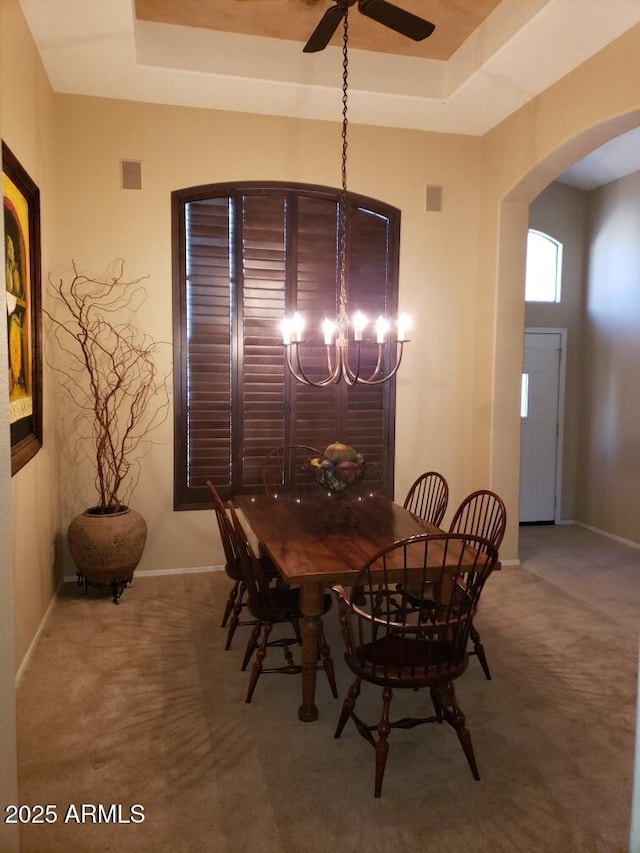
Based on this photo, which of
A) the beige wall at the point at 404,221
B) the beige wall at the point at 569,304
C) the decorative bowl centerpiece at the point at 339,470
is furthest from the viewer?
the beige wall at the point at 569,304

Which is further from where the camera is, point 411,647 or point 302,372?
point 302,372

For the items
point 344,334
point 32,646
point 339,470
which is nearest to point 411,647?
point 339,470

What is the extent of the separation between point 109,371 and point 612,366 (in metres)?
4.43

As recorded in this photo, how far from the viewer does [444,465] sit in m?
5.19

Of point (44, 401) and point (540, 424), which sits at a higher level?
point (44, 401)

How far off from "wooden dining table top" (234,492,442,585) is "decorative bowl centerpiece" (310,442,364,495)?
0.62 ft

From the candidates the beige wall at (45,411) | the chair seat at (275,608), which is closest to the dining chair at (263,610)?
the chair seat at (275,608)

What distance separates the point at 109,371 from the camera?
14.6 ft

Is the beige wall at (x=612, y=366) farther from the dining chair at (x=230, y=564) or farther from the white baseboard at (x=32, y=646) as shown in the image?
the white baseboard at (x=32, y=646)

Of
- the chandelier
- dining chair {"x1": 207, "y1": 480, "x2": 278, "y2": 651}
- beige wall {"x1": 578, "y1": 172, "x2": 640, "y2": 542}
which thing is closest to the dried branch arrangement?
the chandelier

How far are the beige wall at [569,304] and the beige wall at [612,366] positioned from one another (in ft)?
0.27

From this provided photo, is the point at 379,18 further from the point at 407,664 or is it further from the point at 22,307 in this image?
the point at 407,664

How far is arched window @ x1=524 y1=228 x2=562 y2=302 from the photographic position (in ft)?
20.4

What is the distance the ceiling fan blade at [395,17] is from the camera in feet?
9.00
